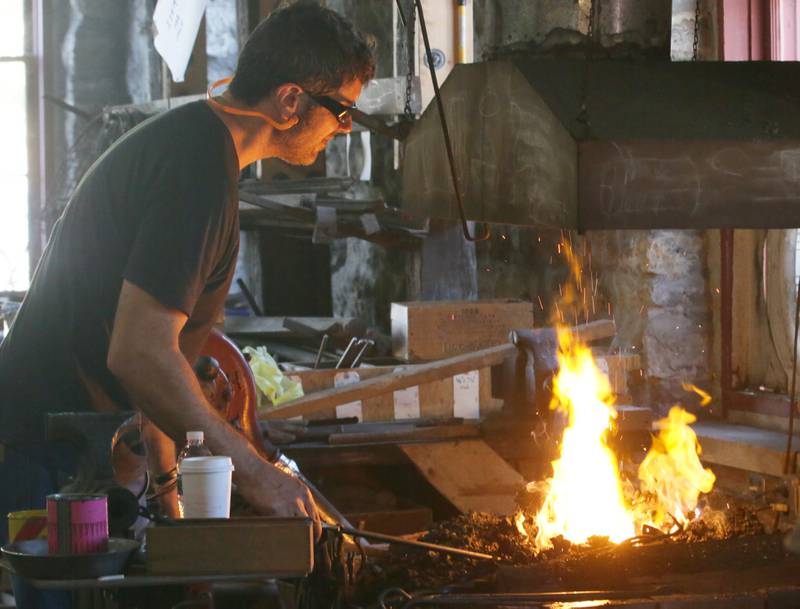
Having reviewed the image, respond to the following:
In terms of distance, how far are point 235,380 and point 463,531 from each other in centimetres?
95

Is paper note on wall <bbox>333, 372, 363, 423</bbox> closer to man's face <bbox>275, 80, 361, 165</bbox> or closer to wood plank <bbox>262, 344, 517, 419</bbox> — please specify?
wood plank <bbox>262, 344, 517, 419</bbox>

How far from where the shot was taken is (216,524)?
2.05m

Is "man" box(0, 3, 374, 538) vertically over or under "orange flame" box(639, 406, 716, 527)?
over

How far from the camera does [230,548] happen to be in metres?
2.04

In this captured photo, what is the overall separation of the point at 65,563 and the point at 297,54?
1347mm

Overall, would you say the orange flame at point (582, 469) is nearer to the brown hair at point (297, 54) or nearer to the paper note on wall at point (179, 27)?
the brown hair at point (297, 54)

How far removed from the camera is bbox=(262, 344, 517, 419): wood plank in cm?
536

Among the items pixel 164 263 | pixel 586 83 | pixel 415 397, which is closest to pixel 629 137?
pixel 586 83

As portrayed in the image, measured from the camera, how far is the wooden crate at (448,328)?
6031 mm

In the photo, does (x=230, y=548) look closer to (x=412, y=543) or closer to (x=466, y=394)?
(x=412, y=543)

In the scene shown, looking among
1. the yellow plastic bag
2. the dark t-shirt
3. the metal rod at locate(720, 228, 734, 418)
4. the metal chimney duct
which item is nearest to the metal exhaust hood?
the metal chimney duct

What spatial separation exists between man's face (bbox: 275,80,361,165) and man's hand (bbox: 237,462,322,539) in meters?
0.90

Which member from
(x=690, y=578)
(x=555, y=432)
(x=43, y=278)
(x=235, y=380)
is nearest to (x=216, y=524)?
(x=43, y=278)

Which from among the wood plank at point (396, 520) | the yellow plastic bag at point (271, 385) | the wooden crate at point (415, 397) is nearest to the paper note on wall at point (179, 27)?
the yellow plastic bag at point (271, 385)
